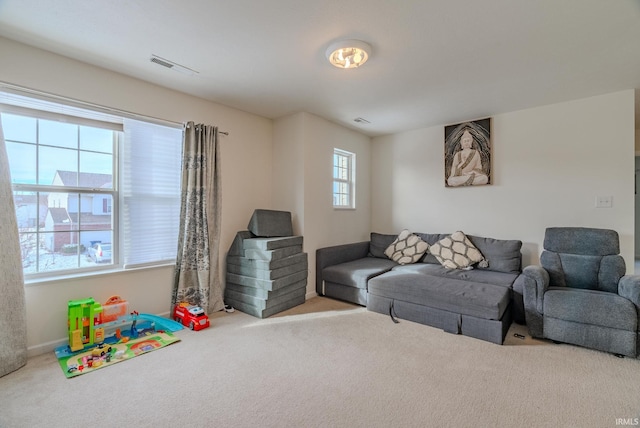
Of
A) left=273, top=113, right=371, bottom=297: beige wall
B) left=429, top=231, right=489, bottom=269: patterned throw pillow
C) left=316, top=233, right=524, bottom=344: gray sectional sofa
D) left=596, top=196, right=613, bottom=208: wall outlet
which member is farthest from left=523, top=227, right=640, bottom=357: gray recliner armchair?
left=273, top=113, right=371, bottom=297: beige wall

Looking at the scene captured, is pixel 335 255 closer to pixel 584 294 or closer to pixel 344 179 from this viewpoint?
pixel 344 179

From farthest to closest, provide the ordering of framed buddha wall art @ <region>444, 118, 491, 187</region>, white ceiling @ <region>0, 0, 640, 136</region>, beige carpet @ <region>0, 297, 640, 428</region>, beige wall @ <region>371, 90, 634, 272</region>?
1. framed buddha wall art @ <region>444, 118, 491, 187</region>
2. beige wall @ <region>371, 90, 634, 272</region>
3. white ceiling @ <region>0, 0, 640, 136</region>
4. beige carpet @ <region>0, 297, 640, 428</region>

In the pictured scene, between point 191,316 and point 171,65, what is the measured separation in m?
2.37

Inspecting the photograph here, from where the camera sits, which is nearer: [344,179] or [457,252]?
[457,252]

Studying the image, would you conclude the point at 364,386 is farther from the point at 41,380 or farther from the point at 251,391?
the point at 41,380

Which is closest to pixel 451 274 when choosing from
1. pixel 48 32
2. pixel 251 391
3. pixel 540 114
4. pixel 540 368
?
pixel 540 368

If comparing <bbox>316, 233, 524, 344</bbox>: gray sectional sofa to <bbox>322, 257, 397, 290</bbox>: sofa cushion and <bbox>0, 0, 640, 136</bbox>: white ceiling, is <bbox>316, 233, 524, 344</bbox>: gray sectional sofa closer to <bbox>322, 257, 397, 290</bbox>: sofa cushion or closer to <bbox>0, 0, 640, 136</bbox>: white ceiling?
<bbox>322, 257, 397, 290</bbox>: sofa cushion

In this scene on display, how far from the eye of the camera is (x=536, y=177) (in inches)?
140

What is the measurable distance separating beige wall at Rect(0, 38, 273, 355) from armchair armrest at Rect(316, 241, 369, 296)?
3.54 ft

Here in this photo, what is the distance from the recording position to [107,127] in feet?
8.86

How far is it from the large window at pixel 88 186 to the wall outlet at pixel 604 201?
4709mm

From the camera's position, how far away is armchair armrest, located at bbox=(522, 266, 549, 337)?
253 centimetres

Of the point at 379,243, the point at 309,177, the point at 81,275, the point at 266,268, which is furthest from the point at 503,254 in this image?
the point at 81,275

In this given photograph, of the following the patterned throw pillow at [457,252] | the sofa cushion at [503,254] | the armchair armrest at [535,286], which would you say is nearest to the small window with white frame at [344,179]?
the patterned throw pillow at [457,252]
